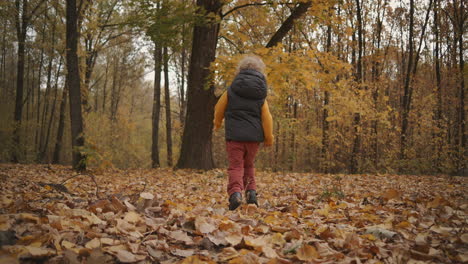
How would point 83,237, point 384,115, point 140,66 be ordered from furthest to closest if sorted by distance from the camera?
point 140,66, point 384,115, point 83,237

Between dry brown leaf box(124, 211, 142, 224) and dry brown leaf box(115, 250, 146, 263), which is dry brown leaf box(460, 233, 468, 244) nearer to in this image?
dry brown leaf box(115, 250, 146, 263)

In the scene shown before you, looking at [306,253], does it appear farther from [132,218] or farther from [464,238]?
[132,218]

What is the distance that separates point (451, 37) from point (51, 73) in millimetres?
24997

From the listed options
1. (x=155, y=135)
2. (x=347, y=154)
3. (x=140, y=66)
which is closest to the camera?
(x=155, y=135)

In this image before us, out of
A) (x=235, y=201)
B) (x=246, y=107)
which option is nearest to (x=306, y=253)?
(x=235, y=201)

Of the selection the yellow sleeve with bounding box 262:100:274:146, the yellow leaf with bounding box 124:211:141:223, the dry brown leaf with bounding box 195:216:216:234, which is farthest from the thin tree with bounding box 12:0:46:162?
the dry brown leaf with bounding box 195:216:216:234

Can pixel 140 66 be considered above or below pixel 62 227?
above

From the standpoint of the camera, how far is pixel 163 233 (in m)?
2.16

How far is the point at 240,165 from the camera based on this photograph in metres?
4.11

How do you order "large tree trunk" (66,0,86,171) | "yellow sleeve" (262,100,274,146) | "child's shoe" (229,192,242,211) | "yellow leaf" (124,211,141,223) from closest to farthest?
"yellow leaf" (124,211,141,223), "child's shoe" (229,192,242,211), "yellow sleeve" (262,100,274,146), "large tree trunk" (66,0,86,171)

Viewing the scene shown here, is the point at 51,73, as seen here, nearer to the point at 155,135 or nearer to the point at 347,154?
the point at 155,135

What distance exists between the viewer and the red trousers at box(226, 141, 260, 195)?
402 centimetres

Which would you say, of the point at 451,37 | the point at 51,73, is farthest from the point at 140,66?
the point at 451,37

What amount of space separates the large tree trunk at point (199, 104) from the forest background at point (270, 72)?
0.03 metres
